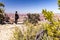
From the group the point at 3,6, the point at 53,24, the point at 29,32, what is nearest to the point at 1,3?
the point at 3,6

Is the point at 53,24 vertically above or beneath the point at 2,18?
above

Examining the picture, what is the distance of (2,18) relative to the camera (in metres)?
30.3

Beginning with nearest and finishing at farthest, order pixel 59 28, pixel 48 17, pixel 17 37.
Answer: pixel 48 17, pixel 59 28, pixel 17 37

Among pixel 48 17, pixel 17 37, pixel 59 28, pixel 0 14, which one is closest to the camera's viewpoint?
pixel 48 17

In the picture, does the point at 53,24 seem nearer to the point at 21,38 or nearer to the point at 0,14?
the point at 21,38

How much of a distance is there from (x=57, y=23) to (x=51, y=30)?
27 centimetres

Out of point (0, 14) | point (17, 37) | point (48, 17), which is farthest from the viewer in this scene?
point (0, 14)

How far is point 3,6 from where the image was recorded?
30406mm

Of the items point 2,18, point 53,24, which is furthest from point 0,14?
point 53,24

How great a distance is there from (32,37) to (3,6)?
65.2 feet

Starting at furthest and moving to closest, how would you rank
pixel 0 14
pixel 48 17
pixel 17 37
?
pixel 0 14 → pixel 17 37 → pixel 48 17

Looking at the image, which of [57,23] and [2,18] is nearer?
[57,23]

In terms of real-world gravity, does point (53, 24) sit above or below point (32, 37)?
above

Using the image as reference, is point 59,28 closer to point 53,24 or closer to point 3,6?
point 53,24
